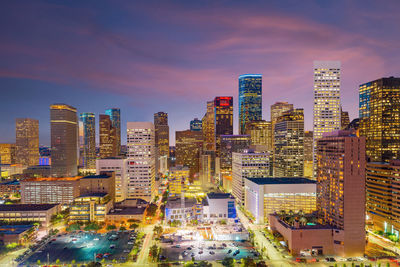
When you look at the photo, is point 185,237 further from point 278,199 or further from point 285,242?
point 278,199

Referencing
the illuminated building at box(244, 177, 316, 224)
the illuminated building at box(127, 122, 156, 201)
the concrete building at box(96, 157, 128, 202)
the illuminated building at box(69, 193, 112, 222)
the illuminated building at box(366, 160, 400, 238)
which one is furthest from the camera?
the illuminated building at box(127, 122, 156, 201)

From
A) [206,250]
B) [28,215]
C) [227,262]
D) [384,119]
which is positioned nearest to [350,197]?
[227,262]

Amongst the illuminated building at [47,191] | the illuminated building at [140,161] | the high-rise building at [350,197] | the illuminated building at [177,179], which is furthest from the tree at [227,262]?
the illuminated building at [47,191]

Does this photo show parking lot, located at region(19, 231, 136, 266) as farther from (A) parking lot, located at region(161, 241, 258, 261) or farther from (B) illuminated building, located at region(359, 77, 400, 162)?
(B) illuminated building, located at region(359, 77, 400, 162)

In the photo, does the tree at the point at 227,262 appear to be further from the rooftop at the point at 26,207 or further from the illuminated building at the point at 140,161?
the rooftop at the point at 26,207

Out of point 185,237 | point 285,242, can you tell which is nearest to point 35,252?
point 185,237

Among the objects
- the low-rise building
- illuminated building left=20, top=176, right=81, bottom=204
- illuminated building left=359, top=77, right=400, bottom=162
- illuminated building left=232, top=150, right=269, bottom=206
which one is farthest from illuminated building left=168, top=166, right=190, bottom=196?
illuminated building left=359, top=77, right=400, bottom=162

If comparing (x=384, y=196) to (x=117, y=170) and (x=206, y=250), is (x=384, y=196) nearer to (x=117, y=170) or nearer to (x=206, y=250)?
(x=206, y=250)
